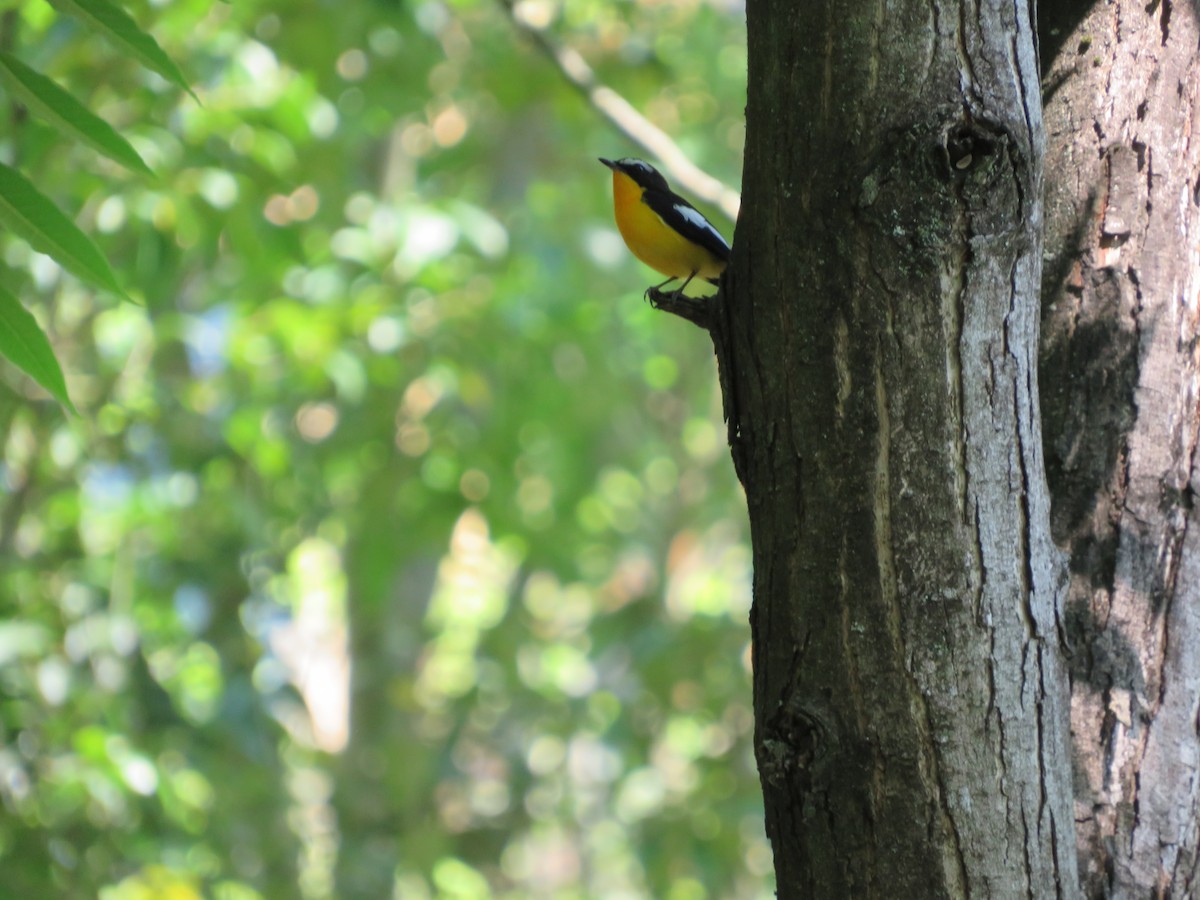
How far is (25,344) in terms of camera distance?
62.4 inches

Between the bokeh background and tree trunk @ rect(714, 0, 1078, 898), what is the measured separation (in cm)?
237

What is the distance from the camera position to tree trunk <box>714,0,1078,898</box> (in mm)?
1438

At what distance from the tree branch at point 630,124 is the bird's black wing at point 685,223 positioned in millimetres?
212

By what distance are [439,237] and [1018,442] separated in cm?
411

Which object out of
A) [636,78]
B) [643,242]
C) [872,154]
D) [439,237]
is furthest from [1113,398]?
[636,78]

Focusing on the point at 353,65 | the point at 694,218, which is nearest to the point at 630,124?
the point at 694,218

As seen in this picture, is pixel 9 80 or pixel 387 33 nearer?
pixel 9 80

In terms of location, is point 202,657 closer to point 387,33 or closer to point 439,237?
point 439,237

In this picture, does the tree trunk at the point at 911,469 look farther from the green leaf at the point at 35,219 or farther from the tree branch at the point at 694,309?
the green leaf at the point at 35,219

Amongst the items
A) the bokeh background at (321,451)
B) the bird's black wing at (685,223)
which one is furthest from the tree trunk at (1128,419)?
the bokeh background at (321,451)

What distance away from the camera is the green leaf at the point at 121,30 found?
161cm

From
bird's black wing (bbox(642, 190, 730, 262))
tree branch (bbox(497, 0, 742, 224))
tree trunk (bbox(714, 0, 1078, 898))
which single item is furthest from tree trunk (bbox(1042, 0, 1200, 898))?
tree branch (bbox(497, 0, 742, 224))

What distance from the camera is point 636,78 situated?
224 inches

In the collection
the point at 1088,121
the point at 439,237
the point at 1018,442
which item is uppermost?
the point at 439,237
